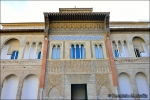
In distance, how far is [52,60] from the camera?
1009 centimetres

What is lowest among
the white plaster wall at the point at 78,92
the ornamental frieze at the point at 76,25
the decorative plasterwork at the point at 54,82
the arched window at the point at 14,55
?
the white plaster wall at the point at 78,92

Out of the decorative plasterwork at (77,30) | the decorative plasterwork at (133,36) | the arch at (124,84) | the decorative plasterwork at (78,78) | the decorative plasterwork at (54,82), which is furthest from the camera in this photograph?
the decorative plasterwork at (77,30)

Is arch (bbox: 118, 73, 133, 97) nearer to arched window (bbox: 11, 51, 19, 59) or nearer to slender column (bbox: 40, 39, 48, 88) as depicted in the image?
slender column (bbox: 40, 39, 48, 88)

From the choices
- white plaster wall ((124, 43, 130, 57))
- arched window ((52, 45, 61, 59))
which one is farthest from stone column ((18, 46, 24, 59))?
white plaster wall ((124, 43, 130, 57))

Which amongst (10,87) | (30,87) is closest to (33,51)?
(30,87)

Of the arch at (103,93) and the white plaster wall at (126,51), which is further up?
the white plaster wall at (126,51)

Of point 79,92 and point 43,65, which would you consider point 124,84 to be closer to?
point 79,92

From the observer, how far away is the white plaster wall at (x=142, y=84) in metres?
9.62

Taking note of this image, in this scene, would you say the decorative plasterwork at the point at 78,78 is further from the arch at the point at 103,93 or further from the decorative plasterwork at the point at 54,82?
the arch at the point at 103,93

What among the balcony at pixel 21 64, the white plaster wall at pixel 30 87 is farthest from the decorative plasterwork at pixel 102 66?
the white plaster wall at pixel 30 87

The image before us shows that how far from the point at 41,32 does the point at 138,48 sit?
26.6 ft

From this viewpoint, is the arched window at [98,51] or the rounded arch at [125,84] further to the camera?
the arched window at [98,51]

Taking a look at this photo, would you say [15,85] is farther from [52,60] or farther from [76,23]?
[76,23]

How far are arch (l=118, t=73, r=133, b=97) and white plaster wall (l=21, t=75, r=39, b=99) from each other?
591 centimetres
